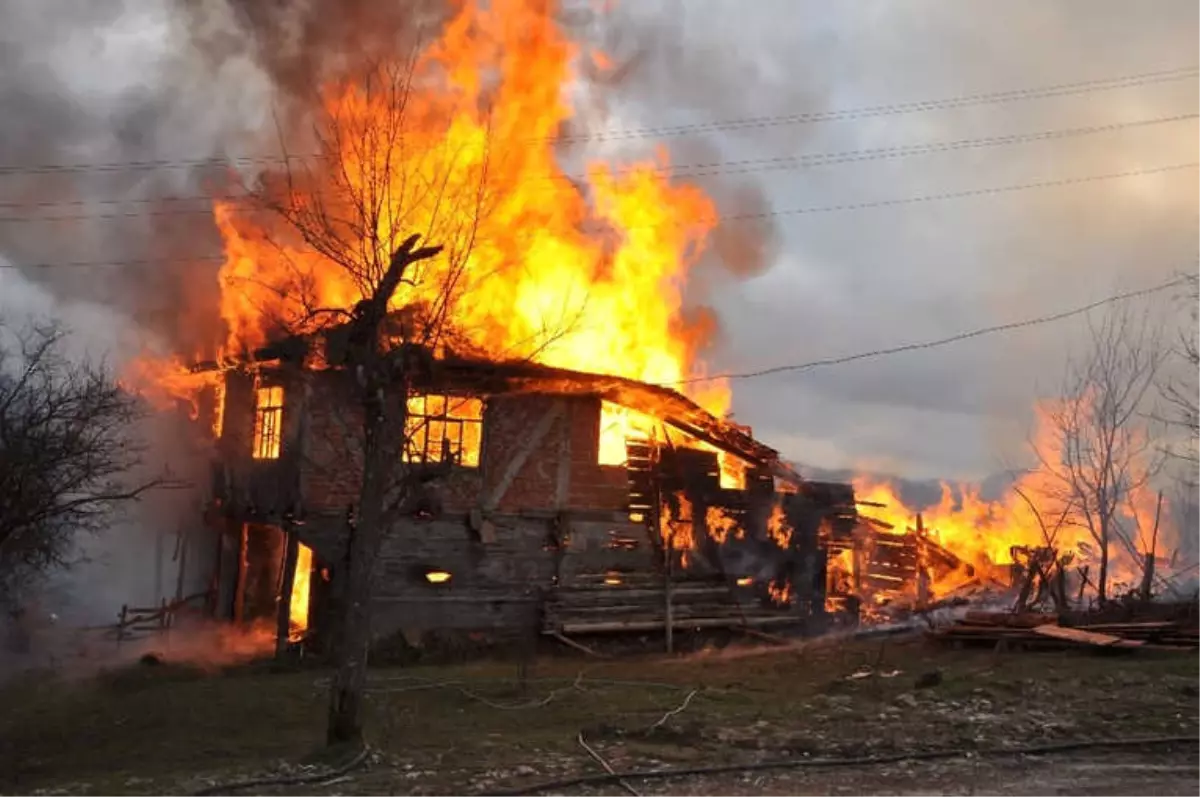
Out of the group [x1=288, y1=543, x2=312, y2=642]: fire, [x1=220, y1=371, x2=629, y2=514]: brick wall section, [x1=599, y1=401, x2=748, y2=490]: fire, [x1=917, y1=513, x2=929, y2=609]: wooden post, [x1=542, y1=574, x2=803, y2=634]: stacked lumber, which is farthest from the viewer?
[x1=917, y1=513, x2=929, y2=609]: wooden post

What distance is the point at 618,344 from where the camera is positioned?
2269cm

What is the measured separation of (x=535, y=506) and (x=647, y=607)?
3.15 metres

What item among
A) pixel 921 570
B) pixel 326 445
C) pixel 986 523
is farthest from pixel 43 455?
pixel 986 523

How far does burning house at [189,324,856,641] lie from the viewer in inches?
757

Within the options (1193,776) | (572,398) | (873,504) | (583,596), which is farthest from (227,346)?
(1193,776)

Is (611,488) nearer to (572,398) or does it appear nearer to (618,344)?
(572,398)

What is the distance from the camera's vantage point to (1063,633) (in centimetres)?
1594

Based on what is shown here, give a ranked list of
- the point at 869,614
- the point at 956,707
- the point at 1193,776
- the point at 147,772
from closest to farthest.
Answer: the point at 1193,776
the point at 147,772
the point at 956,707
the point at 869,614

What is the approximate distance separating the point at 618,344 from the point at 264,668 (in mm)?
10073

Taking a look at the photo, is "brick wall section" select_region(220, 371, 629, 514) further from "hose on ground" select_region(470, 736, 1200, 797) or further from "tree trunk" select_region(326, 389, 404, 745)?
"hose on ground" select_region(470, 736, 1200, 797)

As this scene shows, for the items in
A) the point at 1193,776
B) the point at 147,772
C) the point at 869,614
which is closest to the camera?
the point at 1193,776

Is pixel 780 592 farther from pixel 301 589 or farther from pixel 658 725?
pixel 658 725

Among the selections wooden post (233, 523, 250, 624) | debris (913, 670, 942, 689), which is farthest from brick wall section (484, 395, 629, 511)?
debris (913, 670, 942, 689)

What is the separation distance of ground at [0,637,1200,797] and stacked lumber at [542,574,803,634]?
101 inches
